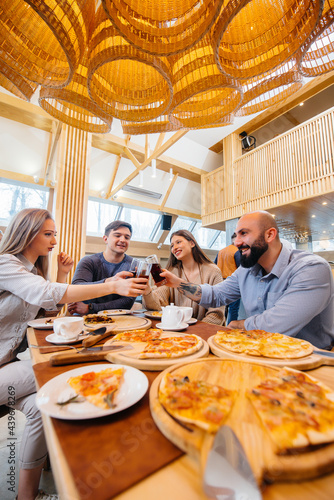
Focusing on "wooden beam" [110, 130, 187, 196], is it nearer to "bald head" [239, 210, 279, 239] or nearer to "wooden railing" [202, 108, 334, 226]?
"wooden railing" [202, 108, 334, 226]

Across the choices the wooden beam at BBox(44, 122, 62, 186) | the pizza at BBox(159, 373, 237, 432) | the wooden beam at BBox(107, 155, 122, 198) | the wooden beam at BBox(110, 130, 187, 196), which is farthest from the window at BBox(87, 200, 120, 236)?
the pizza at BBox(159, 373, 237, 432)

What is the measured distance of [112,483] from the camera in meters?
0.34

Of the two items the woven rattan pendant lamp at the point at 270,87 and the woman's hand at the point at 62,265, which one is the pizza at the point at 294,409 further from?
the woman's hand at the point at 62,265

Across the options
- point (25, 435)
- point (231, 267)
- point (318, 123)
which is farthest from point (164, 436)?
point (318, 123)

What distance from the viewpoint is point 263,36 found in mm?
1217

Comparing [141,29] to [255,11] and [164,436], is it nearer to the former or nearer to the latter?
[255,11]

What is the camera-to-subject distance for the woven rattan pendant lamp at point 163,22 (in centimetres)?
102

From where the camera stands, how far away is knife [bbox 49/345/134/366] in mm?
789

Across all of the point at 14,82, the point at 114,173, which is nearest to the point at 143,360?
the point at 14,82

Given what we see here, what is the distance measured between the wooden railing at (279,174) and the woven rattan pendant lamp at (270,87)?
436 centimetres

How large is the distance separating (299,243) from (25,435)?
9.63 meters

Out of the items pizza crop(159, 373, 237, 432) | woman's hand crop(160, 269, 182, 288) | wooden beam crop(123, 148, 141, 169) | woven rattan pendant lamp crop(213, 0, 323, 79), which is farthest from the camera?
wooden beam crop(123, 148, 141, 169)

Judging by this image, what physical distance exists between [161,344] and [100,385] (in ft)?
1.19

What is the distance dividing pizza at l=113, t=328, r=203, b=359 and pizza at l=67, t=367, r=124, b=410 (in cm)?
17
